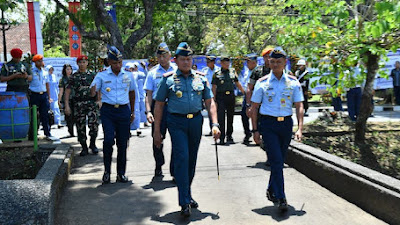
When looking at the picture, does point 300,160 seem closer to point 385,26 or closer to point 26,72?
point 385,26

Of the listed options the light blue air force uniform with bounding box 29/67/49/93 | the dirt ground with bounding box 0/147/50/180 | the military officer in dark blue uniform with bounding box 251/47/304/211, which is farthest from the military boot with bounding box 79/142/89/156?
the military officer in dark blue uniform with bounding box 251/47/304/211

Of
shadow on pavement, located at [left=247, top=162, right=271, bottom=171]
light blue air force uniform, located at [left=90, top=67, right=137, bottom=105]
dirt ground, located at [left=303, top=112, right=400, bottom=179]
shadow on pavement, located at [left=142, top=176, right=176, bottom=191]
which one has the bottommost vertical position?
shadow on pavement, located at [left=142, top=176, right=176, bottom=191]

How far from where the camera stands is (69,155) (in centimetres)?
762

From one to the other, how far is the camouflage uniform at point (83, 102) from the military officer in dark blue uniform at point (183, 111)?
377cm

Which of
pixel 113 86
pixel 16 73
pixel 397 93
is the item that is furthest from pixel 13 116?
pixel 397 93

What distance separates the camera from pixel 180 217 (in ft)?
16.7

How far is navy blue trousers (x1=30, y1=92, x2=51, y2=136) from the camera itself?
32.1 ft

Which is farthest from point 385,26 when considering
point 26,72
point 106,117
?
point 26,72

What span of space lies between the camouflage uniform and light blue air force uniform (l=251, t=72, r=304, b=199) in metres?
4.12

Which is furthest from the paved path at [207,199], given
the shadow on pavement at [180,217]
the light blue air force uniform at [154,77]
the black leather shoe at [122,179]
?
the light blue air force uniform at [154,77]

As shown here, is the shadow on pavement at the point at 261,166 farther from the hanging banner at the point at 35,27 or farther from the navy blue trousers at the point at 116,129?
the hanging banner at the point at 35,27

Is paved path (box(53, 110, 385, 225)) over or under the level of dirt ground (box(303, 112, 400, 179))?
under

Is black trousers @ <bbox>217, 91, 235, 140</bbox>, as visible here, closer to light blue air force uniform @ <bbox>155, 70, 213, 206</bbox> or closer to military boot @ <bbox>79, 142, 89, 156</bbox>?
military boot @ <bbox>79, 142, 89, 156</bbox>

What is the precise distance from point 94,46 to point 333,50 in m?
26.9
